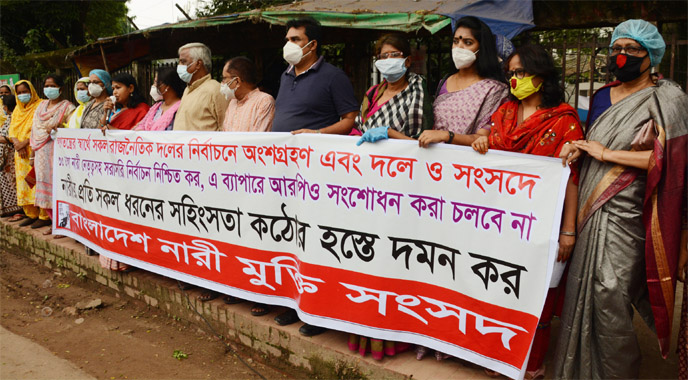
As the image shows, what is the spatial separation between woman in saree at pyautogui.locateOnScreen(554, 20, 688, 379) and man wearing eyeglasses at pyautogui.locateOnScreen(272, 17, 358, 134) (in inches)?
61.8

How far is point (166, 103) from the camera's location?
4754mm

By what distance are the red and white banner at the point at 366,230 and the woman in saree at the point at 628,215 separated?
0.21 m

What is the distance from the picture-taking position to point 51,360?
3781 mm

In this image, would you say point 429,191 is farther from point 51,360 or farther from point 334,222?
point 51,360

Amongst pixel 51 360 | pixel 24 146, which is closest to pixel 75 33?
pixel 24 146

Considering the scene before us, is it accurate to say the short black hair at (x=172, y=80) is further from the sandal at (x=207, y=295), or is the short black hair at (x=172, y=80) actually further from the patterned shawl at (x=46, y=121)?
the patterned shawl at (x=46, y=121)

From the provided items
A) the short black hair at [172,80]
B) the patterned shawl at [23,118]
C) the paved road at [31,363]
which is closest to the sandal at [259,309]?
the paved road at [31,363]

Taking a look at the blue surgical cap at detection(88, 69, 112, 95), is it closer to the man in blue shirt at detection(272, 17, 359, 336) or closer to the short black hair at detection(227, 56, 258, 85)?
the short black hair at detection(227, 56, 258, 85)

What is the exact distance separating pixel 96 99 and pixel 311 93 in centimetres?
319

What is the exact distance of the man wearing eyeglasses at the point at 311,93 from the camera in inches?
138

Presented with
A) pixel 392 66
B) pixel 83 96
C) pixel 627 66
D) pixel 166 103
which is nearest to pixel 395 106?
pixel 392 66

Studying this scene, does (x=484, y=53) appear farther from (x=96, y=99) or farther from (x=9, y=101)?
(x=9, y=101)

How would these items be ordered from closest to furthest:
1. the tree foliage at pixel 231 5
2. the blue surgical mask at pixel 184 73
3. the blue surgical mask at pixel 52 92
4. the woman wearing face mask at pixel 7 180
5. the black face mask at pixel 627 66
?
the black face mask at pixel 627 66 < the blue surgical mask at pixel 184 73 < the blue surgical mask at pixel 52 92 < the woman wearing face mask at pixel 7 180 < the tree foliage at pixel 231 5

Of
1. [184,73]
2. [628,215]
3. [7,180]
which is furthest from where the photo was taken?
[7,180]
